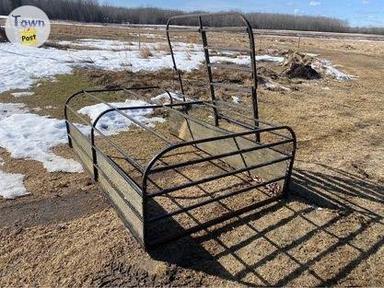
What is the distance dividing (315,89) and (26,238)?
9994 mm

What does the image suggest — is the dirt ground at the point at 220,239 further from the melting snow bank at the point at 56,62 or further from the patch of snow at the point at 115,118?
the melting snow bank at the point at 56,62

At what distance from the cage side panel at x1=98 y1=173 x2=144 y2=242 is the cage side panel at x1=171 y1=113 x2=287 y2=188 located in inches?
63.0

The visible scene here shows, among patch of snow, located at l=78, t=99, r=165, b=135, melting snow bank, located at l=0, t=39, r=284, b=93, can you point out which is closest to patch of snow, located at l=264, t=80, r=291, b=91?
melting snow bank, located at l=0, t=39, r=284, b=93

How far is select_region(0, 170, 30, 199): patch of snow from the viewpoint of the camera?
15.1 ft

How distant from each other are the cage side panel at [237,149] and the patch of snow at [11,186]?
2.60 meters

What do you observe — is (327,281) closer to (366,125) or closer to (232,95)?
(366,125)

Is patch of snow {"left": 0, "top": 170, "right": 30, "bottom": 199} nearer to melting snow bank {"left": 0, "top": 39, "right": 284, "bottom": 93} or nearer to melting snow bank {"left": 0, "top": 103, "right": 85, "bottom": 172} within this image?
melting snow bank {"left": 0, "top": 103, "right": 85, "bottom": 172}

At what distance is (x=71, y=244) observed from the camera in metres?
3.71

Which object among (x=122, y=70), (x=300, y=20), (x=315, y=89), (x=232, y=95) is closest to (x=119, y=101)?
(x=232, y=95)

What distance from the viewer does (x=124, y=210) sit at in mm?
3996

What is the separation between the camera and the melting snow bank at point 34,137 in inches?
220

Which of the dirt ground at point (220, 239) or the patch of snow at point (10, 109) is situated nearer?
the dirt ground at point (220, 239)

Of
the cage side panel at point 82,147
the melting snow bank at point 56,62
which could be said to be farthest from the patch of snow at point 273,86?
the cage side panel at point 82,147

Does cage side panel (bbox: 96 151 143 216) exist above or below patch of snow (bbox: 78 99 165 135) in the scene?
above
